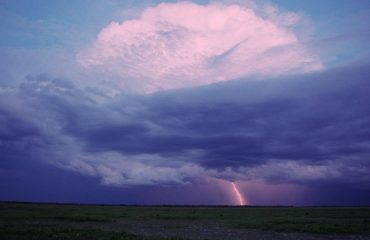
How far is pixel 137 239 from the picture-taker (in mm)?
30188

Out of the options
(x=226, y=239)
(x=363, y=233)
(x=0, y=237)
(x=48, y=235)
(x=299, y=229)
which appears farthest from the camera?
(x=299, y=229)

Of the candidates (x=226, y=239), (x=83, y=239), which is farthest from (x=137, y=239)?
(x=226, y=239)

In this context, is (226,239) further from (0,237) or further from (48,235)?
(0,237)

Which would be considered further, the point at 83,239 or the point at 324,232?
the point at 324,232

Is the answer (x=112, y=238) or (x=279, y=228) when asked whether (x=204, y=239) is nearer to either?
(x=112, y=238)

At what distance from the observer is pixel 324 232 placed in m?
41.9

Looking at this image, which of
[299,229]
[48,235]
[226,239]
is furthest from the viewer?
[299,229]

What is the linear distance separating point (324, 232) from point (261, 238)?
953cm

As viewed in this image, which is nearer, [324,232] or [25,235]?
[25,235]

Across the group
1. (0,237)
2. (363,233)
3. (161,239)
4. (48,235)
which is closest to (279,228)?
(363,233)

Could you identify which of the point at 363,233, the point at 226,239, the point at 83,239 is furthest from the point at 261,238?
the point at 83,239

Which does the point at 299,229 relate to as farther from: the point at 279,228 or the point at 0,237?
the point at 0,237

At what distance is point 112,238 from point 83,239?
241 centimetres

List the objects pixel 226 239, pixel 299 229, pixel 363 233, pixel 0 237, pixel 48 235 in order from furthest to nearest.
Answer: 1. pixel 299 229
2. pixel 363 233
3. pixel 226 239
4. pixel 48 235
5. pixel 0 237
